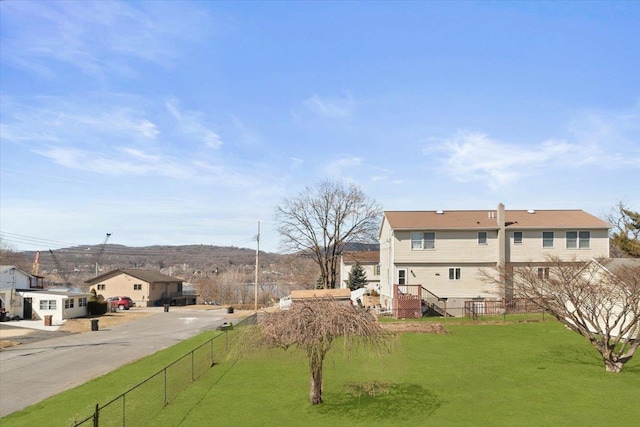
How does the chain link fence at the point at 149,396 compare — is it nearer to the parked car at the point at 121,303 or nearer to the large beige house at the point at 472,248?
the large beige house at the point at 472,248

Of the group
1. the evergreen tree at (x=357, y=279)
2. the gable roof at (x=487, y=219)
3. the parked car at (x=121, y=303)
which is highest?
the gable roof at (x=487, y=219)

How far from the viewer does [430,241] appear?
44.0 m

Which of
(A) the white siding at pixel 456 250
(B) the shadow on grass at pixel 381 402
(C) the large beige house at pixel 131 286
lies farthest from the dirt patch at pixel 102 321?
(B) the shadow on grass at pixel 381 402

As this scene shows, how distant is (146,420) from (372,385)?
24.8 feet

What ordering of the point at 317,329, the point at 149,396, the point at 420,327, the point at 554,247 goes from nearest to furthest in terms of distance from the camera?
the point at 317,329 < the point at 149,396 < the point at 420,327 < the point at 554,247

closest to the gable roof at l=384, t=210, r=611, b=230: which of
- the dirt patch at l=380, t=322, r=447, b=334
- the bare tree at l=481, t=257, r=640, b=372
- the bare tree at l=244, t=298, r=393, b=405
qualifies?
the dirt patch at l=380, t=322, r=447, b=334

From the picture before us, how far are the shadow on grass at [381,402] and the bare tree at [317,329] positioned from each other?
1506mm

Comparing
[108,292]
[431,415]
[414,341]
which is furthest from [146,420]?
[108,292]

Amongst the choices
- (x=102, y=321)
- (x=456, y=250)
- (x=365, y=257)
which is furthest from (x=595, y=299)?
(x=365, y=257)

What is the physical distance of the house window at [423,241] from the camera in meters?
43.9

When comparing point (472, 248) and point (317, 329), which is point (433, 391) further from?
point (472, 248)

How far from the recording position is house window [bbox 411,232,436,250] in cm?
4394

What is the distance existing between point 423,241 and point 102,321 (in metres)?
30.8

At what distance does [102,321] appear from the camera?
5100cm
